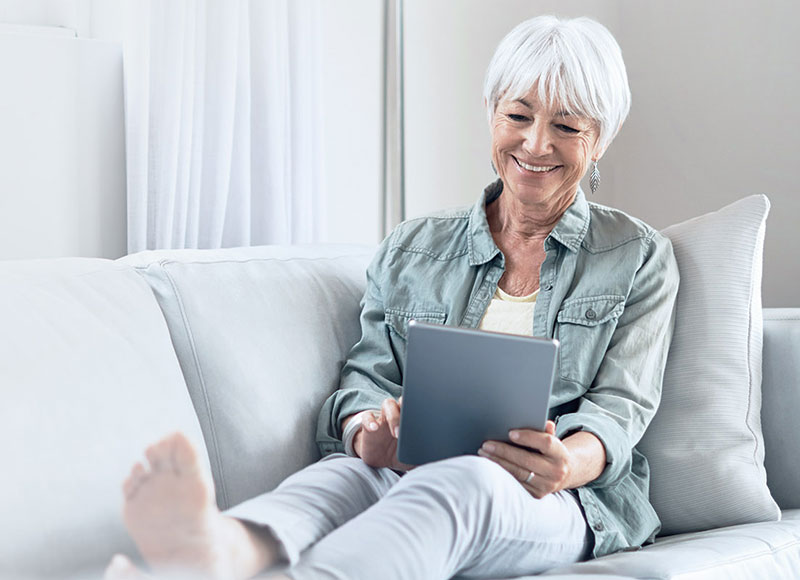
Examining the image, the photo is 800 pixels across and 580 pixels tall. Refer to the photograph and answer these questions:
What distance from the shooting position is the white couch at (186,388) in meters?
1.04

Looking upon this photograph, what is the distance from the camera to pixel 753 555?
4.05ft

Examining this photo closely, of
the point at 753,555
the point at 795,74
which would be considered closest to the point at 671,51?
the point at 795,74

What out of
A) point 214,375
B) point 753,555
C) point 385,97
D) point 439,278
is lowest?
point 753,555

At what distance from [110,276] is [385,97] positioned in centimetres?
131

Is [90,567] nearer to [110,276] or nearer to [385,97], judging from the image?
[110,276]

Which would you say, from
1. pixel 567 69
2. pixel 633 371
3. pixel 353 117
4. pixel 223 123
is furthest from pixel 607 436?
pixel 353 117

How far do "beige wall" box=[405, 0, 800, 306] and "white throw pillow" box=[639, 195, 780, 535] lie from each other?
3.27 ft

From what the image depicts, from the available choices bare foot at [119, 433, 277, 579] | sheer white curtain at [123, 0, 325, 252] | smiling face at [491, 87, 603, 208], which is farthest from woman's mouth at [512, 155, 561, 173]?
bare foot at [119, 433, 277, 579]

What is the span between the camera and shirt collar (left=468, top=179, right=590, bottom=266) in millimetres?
1485

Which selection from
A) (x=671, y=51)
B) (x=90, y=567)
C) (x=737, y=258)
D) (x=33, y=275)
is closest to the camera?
(x=90, y=567)

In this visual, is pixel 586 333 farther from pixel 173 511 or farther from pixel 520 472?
pixel 173 511

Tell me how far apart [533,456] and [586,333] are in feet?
1.00

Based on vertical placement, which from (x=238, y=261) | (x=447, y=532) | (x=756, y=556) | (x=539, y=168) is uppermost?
(x=539, y=168)

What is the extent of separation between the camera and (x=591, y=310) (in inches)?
56.0
